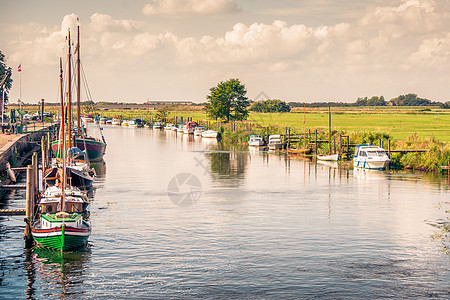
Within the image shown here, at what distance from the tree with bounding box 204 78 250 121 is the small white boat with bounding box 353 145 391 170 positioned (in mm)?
102681

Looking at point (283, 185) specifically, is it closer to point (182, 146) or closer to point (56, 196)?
point (56, 196)

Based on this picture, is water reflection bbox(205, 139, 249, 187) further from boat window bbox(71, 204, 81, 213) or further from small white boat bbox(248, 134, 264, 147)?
boat window bbox(71, 204, 81, 213)

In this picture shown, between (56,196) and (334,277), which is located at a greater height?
(56,196)

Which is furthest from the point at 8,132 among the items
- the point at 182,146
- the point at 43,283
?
the point at 43,283

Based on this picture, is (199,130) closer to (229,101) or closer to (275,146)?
(229,101)

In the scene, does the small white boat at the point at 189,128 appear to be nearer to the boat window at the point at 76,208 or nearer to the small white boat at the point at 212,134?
the small white boat at the point at 212,134

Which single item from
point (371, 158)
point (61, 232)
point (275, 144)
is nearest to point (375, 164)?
point (371, 158)

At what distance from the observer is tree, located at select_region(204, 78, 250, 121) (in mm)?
186625

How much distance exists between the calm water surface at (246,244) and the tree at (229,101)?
11527cm

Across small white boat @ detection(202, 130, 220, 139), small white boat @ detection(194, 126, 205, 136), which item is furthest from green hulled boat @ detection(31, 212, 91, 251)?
small white boat @ detection(194, 126, 205, 136)

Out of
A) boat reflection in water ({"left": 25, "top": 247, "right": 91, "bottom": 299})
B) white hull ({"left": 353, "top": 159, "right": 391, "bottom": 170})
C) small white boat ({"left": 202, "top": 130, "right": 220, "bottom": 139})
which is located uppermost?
small white boat ({"left": 202, "top": 130, "right": 220, "bottom": 139})

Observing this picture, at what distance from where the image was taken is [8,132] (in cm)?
10950

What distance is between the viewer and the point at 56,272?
33.4m

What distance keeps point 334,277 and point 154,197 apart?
29213 mm
